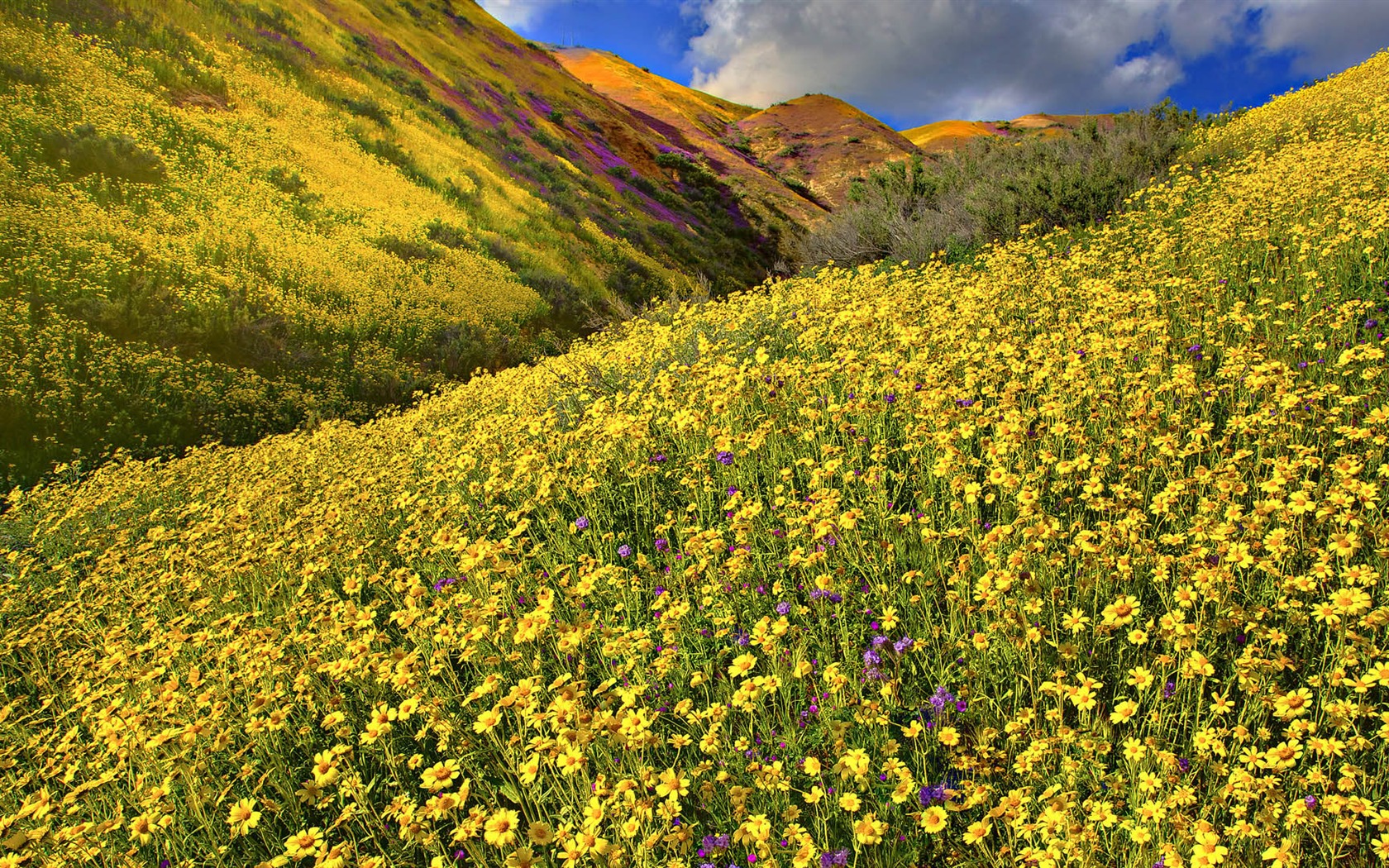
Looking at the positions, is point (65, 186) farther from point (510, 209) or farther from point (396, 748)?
point (396, 748)

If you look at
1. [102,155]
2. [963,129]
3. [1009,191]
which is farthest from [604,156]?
[963,129]

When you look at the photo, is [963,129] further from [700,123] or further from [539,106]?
[539,106]

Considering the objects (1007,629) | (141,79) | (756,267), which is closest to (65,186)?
(141,79)

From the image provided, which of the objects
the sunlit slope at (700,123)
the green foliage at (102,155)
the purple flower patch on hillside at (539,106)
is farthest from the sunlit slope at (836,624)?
the sunlit slope at (700,123)

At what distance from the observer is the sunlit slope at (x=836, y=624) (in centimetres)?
208

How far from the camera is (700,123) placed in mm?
64250

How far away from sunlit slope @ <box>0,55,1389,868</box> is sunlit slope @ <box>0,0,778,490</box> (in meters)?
6.41

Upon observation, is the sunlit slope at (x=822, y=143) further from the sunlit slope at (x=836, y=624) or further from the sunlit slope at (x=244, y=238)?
the sunlit slope at (x=836, y=624)

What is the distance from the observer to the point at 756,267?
110 ft

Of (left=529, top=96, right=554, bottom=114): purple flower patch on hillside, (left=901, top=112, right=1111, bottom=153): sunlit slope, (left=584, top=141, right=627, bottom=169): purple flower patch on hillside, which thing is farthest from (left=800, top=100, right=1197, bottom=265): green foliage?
(left=901, top=112, right=1111, bottom=153): sunlit slope

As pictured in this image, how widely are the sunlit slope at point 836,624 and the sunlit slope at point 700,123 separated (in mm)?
38678

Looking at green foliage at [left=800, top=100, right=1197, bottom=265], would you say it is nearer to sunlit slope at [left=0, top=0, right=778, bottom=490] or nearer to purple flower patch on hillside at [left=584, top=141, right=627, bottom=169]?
sunlit slope at [left=0, top=0, right=778, bottom=490]

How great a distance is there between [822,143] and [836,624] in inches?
2718

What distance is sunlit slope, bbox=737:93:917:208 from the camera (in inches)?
2217
